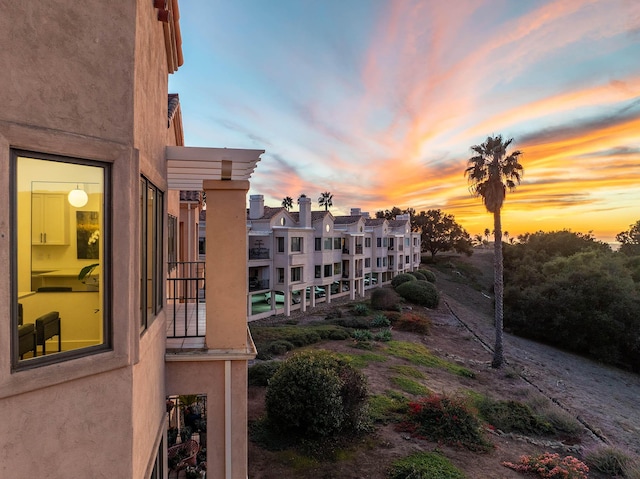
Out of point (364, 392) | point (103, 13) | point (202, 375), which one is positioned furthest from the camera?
point (364, 392)

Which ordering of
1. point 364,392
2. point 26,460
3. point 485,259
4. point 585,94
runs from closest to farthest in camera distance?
point 26,460 < point 364,392 < point 585,94 < point 485,259

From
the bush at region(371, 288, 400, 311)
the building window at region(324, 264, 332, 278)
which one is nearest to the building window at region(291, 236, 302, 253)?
the building window at region(324, 264, 332, 278)

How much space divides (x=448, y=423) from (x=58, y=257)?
11824 millimetres

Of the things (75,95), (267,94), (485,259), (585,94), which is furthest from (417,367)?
(485,259)

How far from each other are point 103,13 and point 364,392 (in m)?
11.3

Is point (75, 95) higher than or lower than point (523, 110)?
lower

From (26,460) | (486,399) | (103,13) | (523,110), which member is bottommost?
(486,399)

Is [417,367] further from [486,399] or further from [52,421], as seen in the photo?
[52,421]

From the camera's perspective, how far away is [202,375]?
5.46m

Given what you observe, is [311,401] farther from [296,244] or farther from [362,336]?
[296,244]

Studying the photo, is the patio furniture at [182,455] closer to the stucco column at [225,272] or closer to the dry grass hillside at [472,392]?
the dry grass hillside at [472,392]

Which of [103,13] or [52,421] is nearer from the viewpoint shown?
[52,421]

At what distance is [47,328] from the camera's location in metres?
2.83

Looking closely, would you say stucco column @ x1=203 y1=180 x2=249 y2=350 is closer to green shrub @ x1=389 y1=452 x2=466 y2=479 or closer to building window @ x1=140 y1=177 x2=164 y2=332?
building window @ x1=140 y1=177 x2=164 y2=332
